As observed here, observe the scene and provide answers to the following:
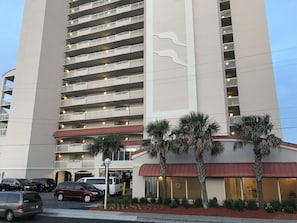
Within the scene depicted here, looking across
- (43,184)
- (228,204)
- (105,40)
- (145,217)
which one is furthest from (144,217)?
(105,40)

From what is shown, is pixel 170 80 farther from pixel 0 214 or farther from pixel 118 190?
pixel 0 214

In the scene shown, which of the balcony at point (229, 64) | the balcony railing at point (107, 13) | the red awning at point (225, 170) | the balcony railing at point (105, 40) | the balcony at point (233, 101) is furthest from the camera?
the balcony railing at point (107, 13)

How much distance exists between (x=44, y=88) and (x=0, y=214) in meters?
28.9

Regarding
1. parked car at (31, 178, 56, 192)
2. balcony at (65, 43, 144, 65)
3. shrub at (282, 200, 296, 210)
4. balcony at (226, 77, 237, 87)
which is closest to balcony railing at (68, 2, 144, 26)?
balcony at (65, 43, 144, 65)

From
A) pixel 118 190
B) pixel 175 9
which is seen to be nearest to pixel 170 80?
pixel 175 9

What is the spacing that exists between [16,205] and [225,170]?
1476 cm

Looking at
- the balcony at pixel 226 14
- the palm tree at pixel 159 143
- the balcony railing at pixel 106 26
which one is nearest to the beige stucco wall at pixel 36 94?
the balcony railing at pixel 106 26

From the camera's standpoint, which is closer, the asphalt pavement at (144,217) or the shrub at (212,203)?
the asphalt pavement at (144,217)

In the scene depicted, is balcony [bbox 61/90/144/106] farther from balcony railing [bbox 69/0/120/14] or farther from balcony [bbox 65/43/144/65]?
balcony railing [bbox 69/0/120/14]

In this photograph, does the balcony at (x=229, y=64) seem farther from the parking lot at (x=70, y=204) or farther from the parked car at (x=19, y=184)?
the parked car at (x=19, y=184)

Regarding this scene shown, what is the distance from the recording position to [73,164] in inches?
1444

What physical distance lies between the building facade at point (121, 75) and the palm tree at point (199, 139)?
38.5 ft

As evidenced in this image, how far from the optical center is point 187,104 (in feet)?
101

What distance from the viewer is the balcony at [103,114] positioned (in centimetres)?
3653
